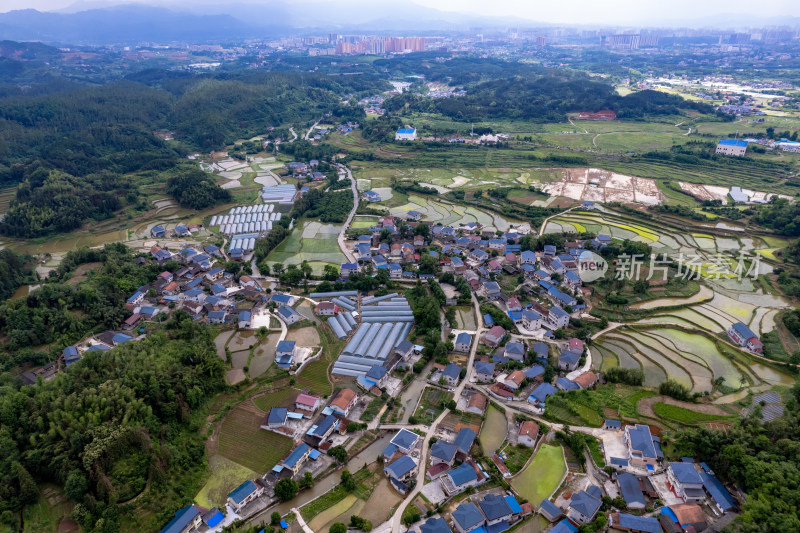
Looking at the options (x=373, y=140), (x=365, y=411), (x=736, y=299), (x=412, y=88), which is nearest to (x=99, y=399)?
(x=365, y=411)

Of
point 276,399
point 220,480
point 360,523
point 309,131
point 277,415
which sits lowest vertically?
point 220,480

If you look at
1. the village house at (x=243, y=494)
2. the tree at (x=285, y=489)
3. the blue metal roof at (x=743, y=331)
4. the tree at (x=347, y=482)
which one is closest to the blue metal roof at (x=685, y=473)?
the blue metal roof at (x=743, y=331)

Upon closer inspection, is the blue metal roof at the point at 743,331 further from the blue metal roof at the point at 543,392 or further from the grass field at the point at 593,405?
the blue metal roof at the point at 543,392

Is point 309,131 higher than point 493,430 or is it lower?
higher

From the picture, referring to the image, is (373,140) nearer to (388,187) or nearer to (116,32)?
(388,187)

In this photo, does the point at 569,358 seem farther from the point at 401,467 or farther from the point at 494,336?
the point at 401,467

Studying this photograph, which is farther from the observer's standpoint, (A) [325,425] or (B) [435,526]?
(A) [325,425]

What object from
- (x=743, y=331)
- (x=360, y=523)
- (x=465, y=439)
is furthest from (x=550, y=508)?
(x=743, y=331)
